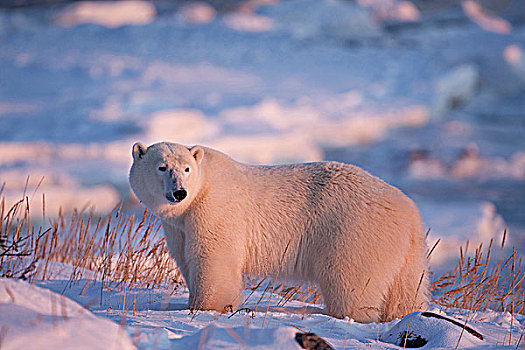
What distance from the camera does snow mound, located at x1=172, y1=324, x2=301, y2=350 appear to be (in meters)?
1.92

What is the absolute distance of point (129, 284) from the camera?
3.57 metres

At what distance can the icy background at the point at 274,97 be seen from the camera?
35.9 ft

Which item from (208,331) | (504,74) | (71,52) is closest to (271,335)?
(208,331)

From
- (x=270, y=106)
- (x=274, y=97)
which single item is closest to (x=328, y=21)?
(x=274, y=97)

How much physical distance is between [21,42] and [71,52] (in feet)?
9.17

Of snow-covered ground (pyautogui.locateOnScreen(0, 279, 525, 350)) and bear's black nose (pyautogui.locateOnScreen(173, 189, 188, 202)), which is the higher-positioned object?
bear's black nose (pyautogui.locateOnScreen(173, 189, 188, 202))

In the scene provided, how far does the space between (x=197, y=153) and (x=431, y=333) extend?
4.99 feet

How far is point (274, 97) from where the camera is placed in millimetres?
15609

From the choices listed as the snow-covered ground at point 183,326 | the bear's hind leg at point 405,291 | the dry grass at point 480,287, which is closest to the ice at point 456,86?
the dry grass at point 480,287

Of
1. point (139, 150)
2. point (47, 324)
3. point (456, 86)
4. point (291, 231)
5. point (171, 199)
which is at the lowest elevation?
point (47, 324)

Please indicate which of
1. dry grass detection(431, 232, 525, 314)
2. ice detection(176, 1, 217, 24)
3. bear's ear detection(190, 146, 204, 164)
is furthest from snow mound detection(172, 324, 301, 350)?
ice detection(176, 1, 217, 24)

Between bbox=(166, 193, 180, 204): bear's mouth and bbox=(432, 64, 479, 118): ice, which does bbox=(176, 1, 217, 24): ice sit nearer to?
bbox=(432, 64, 479, 118): ice

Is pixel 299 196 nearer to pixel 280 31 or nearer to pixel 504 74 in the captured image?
pixel 504 74

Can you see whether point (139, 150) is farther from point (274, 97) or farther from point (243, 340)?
point (274, 97)
